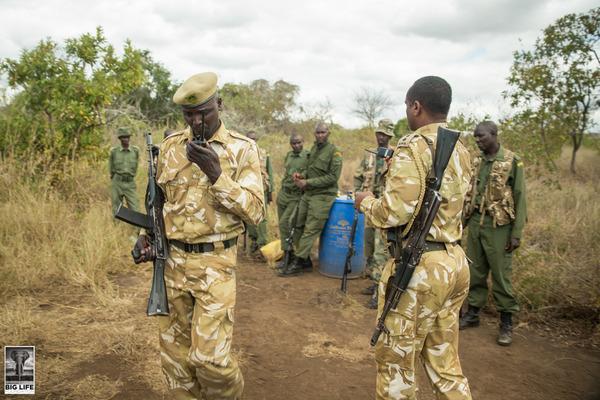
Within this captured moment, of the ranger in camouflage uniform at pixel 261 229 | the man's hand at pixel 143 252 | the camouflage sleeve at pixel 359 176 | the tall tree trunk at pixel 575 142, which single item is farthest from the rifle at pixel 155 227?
the tall tree trunk at pixel 575 142

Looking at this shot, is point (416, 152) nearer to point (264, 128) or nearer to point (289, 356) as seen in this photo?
point (289, 356)

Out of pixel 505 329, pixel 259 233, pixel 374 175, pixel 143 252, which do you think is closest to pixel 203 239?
pixel 143 252

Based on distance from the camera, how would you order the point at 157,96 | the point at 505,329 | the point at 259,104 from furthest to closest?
the point at 259,104, the point at 157,96, the point at 505,329

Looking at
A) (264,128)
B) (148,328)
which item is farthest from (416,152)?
(264,128)

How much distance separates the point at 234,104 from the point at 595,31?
1140 cm

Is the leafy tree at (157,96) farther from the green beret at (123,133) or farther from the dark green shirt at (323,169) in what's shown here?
the dark green shirt at (323,169)

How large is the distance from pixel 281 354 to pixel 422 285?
1937mm

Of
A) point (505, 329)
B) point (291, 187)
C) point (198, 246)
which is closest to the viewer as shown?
point (198, 246)

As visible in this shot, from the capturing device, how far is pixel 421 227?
2139 mm

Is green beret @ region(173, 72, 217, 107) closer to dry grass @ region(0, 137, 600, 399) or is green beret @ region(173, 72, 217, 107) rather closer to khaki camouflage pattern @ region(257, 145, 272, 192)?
dry grass @ region(0, 137, 600, 399)

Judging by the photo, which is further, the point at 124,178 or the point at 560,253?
the point at 124,178

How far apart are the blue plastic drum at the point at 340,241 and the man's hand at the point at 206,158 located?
369 cm

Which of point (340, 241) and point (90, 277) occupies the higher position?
point (340, 241)

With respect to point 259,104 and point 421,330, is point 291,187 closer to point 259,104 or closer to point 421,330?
point 421,330
